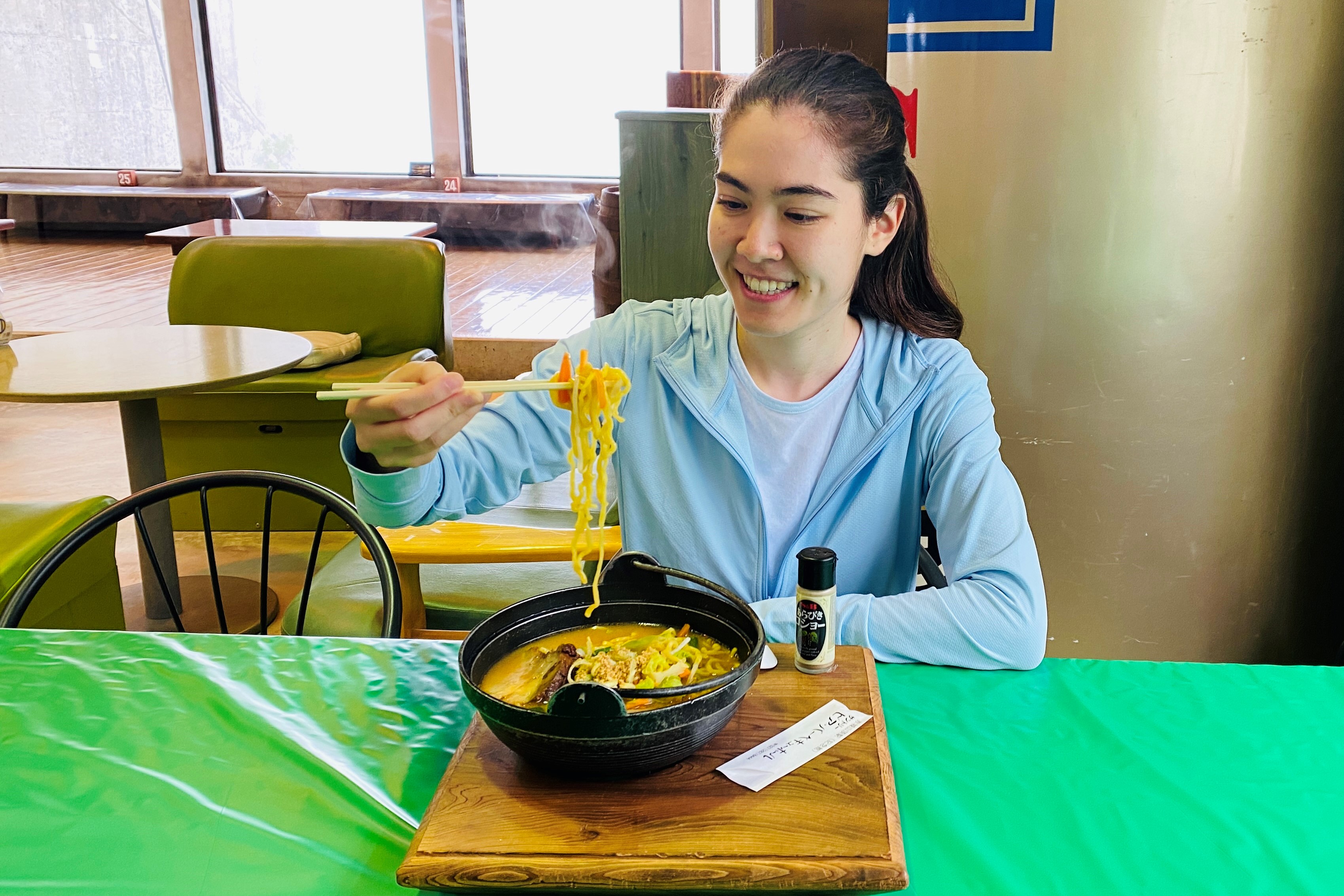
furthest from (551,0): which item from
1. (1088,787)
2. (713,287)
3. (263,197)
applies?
(1088,787)

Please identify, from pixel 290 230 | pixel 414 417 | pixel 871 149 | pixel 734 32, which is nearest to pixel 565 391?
pixel 414 417

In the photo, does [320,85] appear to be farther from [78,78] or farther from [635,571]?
[635,571]

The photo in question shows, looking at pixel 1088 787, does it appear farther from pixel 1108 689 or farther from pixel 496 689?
pixel 496 689

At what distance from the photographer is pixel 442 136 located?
29.3 ft

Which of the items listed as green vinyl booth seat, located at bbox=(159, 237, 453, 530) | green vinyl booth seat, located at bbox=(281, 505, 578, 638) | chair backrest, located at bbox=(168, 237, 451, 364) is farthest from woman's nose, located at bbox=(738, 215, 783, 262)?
chair backrest, located at bbox=(168, 237, 451, 364)

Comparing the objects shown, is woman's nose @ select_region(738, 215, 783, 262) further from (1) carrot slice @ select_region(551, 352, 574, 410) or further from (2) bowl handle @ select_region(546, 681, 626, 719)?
(2) bowl handle @ select_region(546, 681, 626, 719)

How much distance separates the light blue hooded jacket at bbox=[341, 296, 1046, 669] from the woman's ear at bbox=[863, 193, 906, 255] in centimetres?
13

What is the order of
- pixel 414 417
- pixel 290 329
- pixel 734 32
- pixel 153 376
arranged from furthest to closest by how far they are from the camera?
pixel 734 32, pixel 290 329, pixel 153 376, pixel 414 417

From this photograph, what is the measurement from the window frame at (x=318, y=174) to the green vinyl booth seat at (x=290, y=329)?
15.7 ft

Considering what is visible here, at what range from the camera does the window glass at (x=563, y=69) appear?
869 cm

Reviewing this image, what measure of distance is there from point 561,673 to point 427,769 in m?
0.16

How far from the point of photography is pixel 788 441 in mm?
1566

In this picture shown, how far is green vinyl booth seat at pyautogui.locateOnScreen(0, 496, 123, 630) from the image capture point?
89.4 inches

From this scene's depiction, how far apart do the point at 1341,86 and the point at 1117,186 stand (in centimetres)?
43
